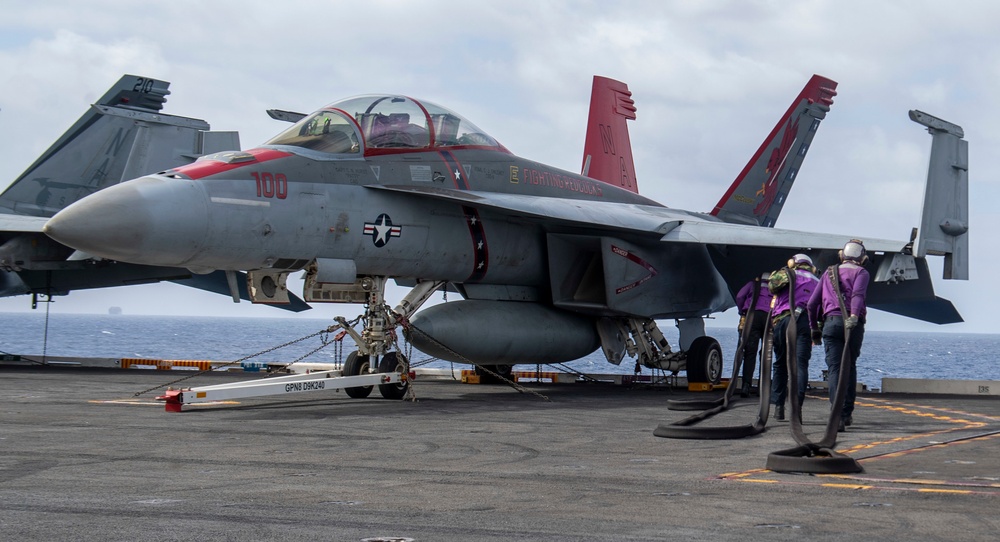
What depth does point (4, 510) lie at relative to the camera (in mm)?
5070

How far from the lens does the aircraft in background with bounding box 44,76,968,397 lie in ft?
35.3

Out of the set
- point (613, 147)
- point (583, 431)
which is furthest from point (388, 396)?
point (613, 147)

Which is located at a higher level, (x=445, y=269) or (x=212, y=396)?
(x=445, y=269)

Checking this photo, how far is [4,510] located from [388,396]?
24.8 feet

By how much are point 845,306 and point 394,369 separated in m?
5.40

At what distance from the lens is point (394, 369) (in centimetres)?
1252

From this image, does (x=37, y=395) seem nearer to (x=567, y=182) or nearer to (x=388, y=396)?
(x=388, y=396)

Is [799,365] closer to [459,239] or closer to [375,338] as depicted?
[459,239]

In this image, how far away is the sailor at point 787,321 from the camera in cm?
1034

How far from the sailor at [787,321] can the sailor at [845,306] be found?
1.26ft

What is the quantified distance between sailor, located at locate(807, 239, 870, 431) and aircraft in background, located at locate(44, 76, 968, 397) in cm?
447

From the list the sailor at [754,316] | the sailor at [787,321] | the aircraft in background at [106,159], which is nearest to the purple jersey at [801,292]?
the sailor at [787,321]

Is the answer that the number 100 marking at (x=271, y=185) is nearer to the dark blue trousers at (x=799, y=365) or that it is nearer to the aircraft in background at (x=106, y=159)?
the dark blue trousers at (x=799, y=365)

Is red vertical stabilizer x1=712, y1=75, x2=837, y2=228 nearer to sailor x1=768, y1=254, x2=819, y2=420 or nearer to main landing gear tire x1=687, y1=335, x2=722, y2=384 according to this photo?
main landing gear tire x1=687, y1=335, x2=722, y2=384
